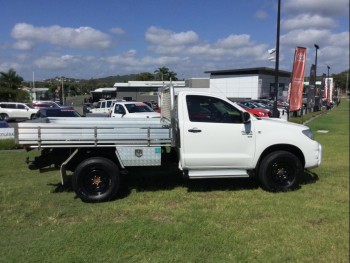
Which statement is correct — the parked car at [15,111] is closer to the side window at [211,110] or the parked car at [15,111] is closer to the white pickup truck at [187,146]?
the white pickup truck at [187,146]

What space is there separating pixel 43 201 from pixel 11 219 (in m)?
0.97

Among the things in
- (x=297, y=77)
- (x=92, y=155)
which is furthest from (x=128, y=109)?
(x=92, y=155)

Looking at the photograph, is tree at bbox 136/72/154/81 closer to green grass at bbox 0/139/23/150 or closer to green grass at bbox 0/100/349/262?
green grass at bbox 0/139/23/150

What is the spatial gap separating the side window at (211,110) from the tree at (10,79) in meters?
70.9

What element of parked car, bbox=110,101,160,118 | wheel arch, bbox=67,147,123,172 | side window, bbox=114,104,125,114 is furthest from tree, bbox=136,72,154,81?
wheel arch, bbox=67,147,123,172

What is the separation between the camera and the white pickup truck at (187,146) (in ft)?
21.3

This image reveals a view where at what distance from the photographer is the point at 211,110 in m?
7.02

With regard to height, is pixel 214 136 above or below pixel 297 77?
below

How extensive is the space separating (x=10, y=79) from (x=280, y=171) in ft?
242

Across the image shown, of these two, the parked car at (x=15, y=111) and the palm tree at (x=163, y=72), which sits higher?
the palm tree at (x=163, y=72)

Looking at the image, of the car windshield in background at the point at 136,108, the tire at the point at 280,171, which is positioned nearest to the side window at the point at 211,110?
the tire at the point at 280,171

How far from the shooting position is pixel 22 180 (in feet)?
27.3

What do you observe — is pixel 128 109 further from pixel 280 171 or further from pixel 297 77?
pixel 280 171

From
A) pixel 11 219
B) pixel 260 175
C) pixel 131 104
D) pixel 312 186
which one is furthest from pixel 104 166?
pixel 131 104
